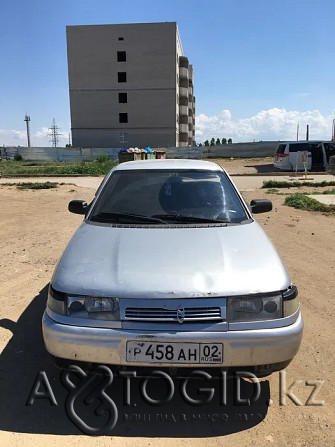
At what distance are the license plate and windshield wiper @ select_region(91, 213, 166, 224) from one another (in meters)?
1.29

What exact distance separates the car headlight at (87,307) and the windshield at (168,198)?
1087 millimetres

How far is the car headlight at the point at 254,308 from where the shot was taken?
233 centimetres

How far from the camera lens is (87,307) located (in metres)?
2.39

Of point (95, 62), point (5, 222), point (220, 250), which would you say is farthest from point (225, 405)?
point (95, 62)

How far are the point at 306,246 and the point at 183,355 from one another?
4.76 metres

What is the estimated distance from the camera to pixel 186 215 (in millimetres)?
3422

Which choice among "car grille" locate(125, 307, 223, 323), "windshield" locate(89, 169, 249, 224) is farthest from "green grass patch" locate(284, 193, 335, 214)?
"car grille" locate(125, 307, 223, 323)

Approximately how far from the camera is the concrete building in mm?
56250

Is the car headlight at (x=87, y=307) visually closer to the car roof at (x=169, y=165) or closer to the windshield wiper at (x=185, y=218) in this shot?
the windshield wiper at (x=185, y=218)

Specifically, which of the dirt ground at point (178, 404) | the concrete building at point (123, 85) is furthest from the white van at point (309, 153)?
the concrete building at point (123, 85)

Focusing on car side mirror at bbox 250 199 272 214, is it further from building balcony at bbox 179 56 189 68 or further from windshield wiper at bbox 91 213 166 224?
building balcony at bbox 179 56 189 68

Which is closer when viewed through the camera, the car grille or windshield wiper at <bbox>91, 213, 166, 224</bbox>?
the car grille

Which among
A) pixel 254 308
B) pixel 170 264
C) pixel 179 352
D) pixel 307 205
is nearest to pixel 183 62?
pixel 307 205

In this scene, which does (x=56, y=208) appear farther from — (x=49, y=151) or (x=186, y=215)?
(x=49, y=151)
